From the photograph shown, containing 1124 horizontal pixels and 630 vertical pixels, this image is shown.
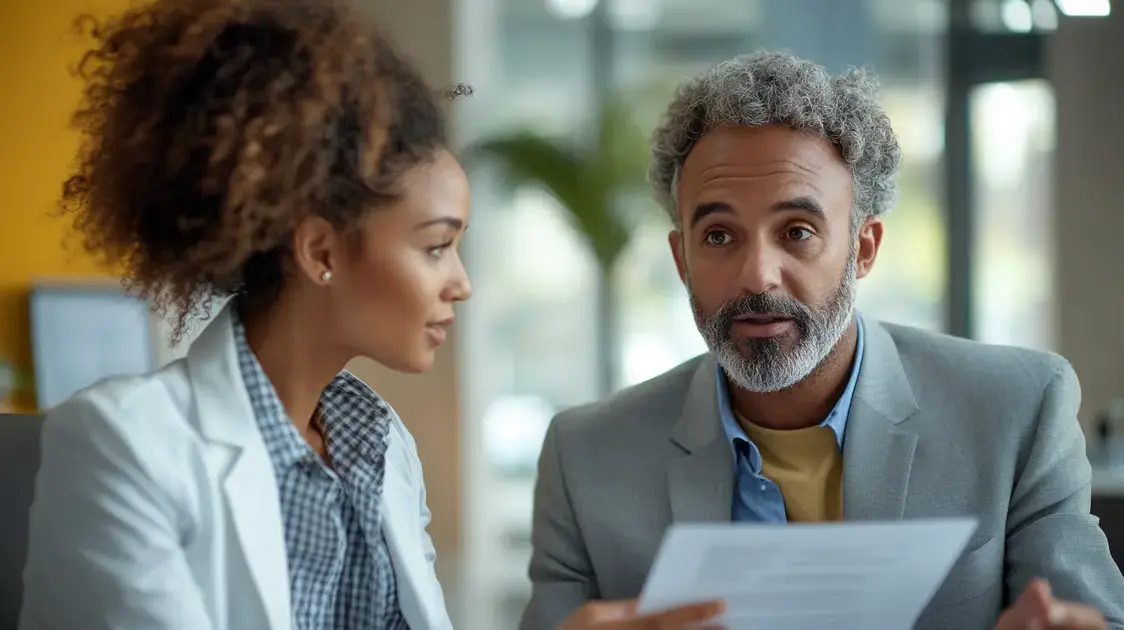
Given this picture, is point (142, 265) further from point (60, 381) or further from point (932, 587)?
point (60, 381)

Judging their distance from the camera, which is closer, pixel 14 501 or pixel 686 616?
pixel 686 616

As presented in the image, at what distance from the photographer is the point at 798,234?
5.76 ft

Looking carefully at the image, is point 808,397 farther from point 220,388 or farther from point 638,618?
point 220,388

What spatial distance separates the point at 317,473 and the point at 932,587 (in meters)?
0.76

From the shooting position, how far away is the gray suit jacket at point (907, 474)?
1683mm

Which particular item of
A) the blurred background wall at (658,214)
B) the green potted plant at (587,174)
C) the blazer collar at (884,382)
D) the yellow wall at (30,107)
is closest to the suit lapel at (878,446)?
the blazer collar at (884,382)

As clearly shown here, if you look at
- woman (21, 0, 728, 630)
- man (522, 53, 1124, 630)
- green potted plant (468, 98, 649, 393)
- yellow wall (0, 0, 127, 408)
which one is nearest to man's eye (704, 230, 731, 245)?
man (522, 53, 1124, 630)

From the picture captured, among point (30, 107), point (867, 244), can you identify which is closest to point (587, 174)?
point (30, 107)

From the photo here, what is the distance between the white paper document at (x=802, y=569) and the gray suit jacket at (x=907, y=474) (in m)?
0.39

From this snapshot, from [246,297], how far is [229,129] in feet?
0.87

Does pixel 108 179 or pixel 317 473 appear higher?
pixel 108 179

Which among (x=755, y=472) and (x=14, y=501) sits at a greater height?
(x=14, y=501)

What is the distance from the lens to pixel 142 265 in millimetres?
1326

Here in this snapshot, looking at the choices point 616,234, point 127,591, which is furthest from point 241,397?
point 616,234
